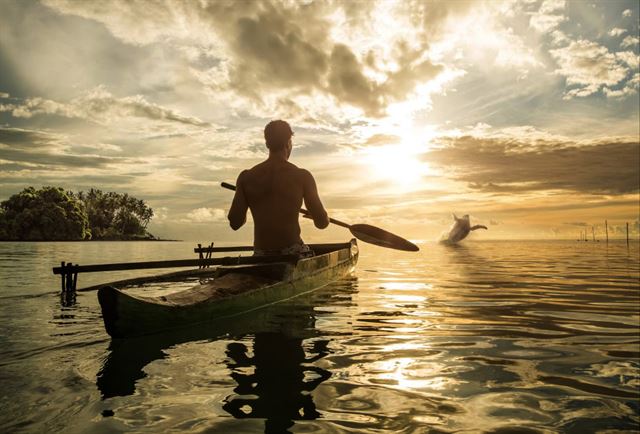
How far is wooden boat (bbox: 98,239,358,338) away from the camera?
4836 mm

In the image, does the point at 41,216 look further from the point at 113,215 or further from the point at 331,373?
the point at 331,373

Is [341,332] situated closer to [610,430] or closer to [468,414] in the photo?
[468,414]

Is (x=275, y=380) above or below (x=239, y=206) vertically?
below

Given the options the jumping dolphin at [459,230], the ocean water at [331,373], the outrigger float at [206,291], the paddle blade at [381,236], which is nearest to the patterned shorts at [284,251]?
the outrigger float at [206,291]

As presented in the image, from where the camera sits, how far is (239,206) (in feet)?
23.5

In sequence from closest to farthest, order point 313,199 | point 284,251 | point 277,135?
point 277,135 < point 313,199 < point 284,251

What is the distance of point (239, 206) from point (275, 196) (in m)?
0.66

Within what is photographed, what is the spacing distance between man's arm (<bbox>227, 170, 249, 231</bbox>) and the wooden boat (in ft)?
2.86

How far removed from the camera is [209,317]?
19.3 feet

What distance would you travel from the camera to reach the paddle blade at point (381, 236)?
40.7 ft

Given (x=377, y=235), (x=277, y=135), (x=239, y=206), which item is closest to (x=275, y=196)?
(x=239, y=206)

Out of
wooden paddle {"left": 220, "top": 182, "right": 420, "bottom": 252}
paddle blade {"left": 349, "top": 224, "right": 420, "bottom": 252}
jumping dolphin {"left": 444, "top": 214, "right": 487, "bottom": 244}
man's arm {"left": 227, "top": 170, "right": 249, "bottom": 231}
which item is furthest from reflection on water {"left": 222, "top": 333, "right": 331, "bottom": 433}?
jumping dolphin {"left": 444, "top": 214, "right": 487, "bottom": 244}

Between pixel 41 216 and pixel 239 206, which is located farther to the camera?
pixel 41 216

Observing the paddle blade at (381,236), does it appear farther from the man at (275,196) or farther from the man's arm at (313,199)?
the man at (275,196)
